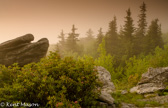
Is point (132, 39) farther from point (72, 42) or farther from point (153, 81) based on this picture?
point (153, 81)

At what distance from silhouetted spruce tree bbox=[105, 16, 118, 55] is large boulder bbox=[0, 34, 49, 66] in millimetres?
28984

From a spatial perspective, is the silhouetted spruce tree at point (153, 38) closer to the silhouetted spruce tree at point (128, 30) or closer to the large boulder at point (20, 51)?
the silhouetted spruce tree at point (128, 30)

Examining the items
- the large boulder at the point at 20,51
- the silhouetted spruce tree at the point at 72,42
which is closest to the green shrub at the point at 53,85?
the large boulder at the point at 20,51

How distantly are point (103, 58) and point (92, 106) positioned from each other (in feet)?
50.3

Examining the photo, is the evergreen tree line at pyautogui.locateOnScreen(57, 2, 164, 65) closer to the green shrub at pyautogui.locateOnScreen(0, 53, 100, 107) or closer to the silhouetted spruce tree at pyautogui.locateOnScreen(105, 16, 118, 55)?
the silhouetted spruce tree at pyautogui.locateOnScreen(105, 16, 118, 55)

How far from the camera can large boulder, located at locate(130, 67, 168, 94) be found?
1126cm

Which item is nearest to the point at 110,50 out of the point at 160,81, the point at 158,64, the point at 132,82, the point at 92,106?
the point at 158,64

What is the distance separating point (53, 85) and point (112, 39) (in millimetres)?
37422

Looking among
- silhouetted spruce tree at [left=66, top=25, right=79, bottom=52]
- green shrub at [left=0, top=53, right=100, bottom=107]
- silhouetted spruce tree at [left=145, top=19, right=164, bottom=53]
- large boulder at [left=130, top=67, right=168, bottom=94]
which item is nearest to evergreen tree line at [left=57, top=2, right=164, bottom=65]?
silhouetted spruce tree at [left=145, top=19, right=164, bottom=53]

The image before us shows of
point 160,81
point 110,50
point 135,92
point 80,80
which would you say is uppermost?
point 110,50

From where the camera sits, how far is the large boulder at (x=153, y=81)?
11.3m

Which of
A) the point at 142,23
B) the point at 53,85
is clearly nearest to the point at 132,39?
the point at 142,23

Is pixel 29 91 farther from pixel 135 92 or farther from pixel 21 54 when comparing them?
pixel 135 92

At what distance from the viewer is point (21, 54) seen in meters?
12.6
